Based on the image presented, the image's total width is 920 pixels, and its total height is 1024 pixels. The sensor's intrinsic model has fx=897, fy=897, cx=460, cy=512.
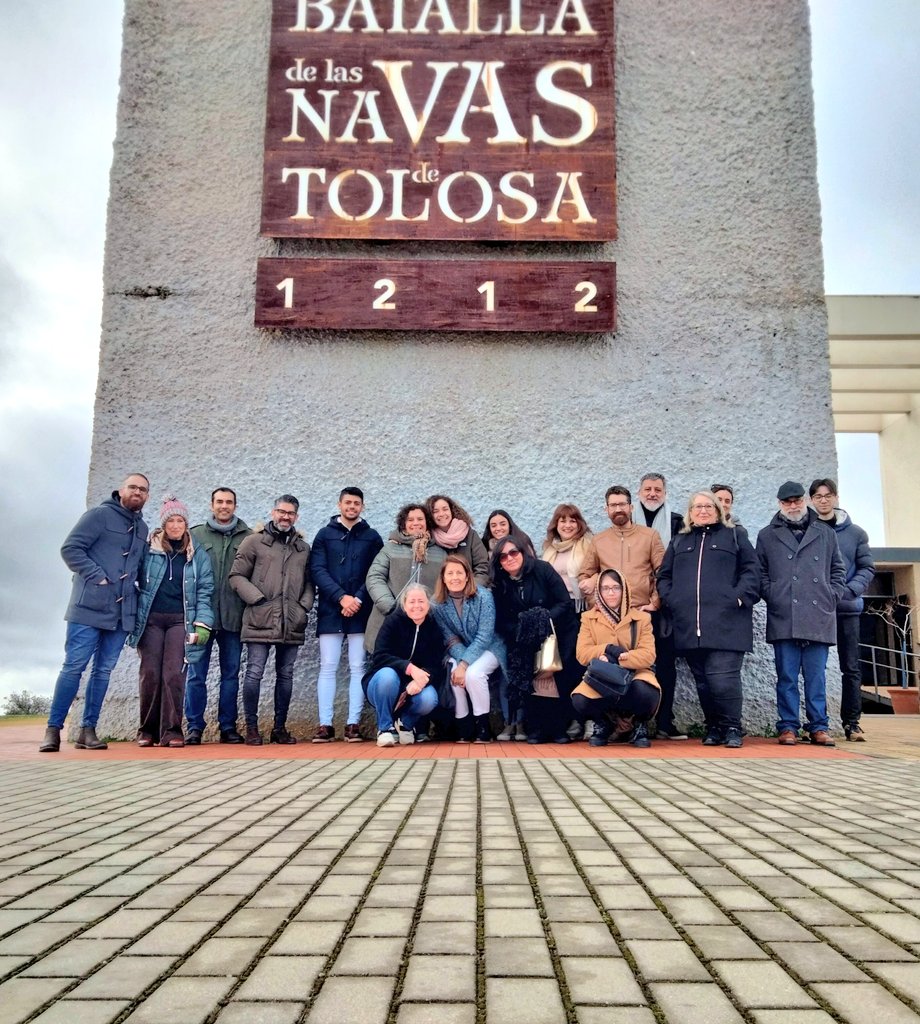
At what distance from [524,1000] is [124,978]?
708 millimetres

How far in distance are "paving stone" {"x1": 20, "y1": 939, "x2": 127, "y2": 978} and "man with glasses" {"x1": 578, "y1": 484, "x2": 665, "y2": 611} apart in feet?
15.7

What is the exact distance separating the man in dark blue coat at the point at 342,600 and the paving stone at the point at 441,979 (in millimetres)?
4834

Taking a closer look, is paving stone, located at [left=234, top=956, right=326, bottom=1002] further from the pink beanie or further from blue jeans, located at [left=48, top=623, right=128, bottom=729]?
the pink beanie

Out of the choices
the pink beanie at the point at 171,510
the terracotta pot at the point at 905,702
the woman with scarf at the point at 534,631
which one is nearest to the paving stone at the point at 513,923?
the woman with scarf at the point at 534,631

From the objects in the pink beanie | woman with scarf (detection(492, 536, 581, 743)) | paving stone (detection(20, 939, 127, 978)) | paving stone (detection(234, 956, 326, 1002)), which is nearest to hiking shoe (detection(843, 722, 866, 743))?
woman with scarf (detection(492, 536, 581, 743))

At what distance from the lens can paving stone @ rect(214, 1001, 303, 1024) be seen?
4.60 feet

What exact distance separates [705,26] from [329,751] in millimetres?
6946

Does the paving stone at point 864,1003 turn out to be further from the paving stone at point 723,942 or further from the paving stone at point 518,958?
the paving stone at point 518,958

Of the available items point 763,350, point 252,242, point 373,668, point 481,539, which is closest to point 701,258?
point 763,350

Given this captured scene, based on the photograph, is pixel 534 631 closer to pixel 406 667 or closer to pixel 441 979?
pixel 406 667

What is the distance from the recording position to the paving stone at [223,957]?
63.5 inches

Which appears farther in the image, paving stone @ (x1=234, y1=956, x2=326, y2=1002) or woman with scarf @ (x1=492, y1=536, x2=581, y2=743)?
woman with scarf @ (x1=492, y1=536, x2=581, y2=743)

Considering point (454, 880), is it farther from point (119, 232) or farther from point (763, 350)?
point (119, 232)

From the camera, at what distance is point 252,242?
7.73 metres
